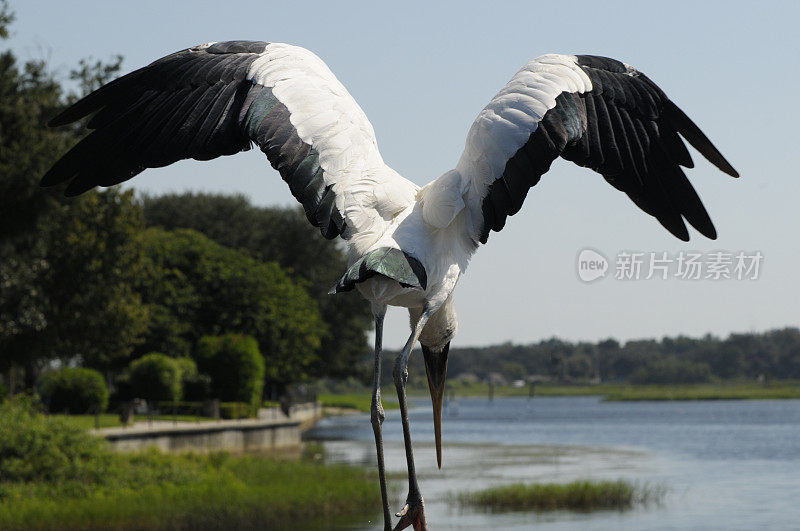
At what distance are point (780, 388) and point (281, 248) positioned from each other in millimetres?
63233

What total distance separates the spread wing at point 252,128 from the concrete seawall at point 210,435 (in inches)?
849

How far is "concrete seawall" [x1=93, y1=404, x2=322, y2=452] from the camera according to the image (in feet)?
94.2

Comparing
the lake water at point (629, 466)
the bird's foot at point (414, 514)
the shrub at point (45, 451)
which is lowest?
the lake water at point (629, 466)

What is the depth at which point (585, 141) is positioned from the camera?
4.43 metres

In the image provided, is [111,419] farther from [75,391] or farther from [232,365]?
[232,365]

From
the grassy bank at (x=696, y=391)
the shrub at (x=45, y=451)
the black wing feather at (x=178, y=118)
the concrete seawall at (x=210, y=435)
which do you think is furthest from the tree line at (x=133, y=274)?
the grassy bank at (x=696, y=391)

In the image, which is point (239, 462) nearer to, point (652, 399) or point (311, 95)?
point (311, 95)

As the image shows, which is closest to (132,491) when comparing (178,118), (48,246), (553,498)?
(48,246)

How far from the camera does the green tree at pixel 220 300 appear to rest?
144 ft

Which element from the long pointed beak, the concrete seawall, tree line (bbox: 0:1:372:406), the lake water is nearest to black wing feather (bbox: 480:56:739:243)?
the long pointed beak

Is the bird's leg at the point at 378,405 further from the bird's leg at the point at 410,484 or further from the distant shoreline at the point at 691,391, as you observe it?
the distant shoreline at the point at 691,391

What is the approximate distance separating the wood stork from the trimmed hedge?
123 feet

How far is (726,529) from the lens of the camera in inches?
899

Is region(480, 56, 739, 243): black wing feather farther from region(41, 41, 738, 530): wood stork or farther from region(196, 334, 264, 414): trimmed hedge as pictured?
region(196, 334, 264, 414): trimmed hedge
